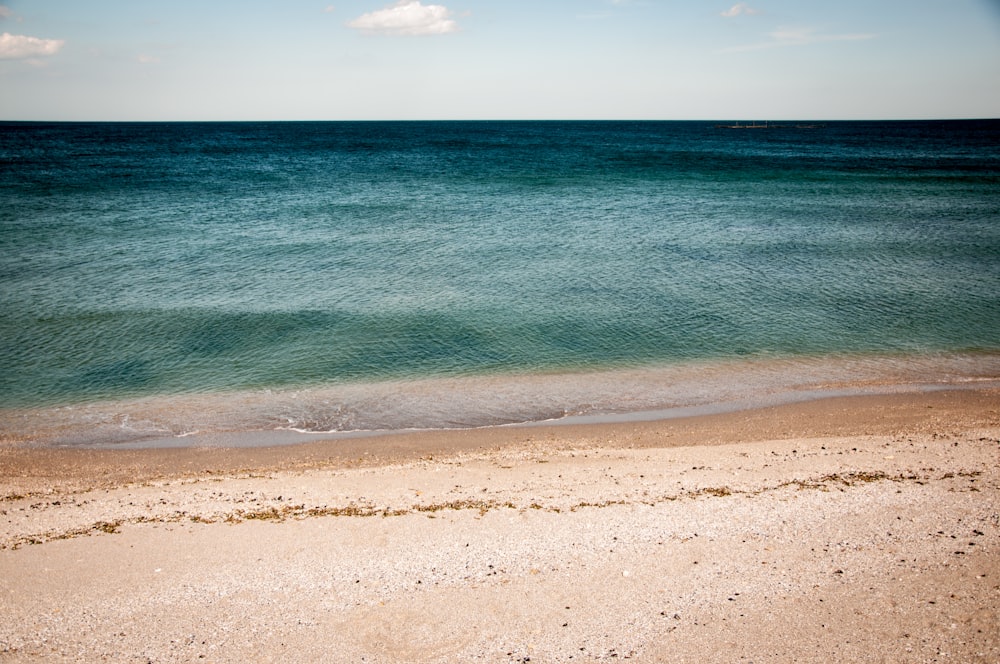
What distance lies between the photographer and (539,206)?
40469mm

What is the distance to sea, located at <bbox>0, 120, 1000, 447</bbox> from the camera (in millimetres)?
14375

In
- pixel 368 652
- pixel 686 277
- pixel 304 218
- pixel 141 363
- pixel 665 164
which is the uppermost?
pixel 665 164

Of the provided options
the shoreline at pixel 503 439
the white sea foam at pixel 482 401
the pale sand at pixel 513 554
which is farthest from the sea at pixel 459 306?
the pale sand at pixel 513 554

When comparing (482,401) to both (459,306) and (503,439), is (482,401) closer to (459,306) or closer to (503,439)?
(503,439)

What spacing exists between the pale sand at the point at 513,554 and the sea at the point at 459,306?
256cm

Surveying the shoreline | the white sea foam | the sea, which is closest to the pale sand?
the shoreline

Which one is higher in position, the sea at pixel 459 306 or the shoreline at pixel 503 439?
the sea at pixel 459 306

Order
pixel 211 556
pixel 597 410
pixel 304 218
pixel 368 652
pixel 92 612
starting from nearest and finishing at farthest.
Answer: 1. pixel 368 652
2. pixel 92 612
3. pixel 211 556
4. pixel 597 410
5. pixel 304 218

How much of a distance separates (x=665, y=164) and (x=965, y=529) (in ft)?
209

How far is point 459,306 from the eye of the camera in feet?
67.6

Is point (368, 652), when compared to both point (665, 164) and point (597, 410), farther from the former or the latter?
point (665, 164)

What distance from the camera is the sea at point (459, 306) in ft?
47.2

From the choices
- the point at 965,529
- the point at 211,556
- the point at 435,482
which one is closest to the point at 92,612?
the point at 211,556

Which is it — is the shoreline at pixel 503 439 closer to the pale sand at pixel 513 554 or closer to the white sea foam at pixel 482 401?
the pale sand at pixel 513 554
